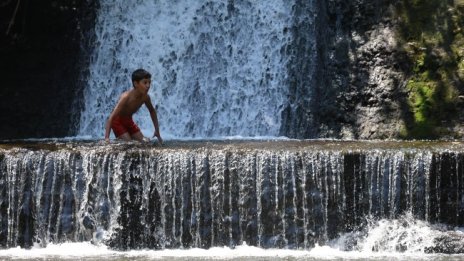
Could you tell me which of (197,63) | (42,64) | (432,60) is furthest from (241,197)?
(42,64)

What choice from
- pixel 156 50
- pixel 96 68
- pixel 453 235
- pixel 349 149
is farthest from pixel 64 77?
pixel 453 235

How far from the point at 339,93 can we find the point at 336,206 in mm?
4283

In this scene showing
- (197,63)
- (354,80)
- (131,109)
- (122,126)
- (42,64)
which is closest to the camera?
(131,109)

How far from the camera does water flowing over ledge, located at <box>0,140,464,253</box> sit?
29.4 ft

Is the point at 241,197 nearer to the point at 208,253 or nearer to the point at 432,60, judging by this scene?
the point at 208,253

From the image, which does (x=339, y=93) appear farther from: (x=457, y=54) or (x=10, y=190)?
(x=10, y=190)

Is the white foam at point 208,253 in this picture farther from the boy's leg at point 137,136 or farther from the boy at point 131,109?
the boy's leg at point 137,136

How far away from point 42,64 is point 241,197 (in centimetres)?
708

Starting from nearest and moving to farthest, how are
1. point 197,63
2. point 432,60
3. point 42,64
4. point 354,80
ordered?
point 432,60 → point 354,80 → point 197,63 → point 42,64

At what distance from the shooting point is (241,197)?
9023mm

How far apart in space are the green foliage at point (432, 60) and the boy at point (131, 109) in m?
4.05

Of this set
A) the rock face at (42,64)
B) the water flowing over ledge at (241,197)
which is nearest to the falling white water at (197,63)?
the rock face at (42,64)

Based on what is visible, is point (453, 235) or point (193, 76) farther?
point (193, 76)

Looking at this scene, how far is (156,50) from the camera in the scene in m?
14.7
